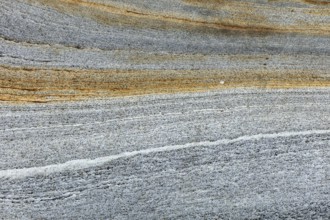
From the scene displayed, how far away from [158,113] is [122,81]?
0.19 m

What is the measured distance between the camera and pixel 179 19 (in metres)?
1.86

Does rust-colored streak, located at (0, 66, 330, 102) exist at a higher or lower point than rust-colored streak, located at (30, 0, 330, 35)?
lower

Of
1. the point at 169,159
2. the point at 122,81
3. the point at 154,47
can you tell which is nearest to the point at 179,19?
the point at 154,47

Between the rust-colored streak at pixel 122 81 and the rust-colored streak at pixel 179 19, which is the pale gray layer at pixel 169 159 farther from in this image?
the rust-colored streak at pixel 179 19

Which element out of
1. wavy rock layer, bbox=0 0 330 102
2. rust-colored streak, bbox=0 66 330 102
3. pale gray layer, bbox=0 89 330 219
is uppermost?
wavy rock layer, bbox=0 0 330 102

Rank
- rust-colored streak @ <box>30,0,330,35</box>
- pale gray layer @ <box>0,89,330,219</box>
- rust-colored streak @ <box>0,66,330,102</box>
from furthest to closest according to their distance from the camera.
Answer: rust-colored streak @ <box>30,0,330,35</box> → rust-colored streak @ <box>0,66,330,102</box> → pale gray layer @ <box>0,89,330,219</box>

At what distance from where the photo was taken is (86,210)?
1474mm

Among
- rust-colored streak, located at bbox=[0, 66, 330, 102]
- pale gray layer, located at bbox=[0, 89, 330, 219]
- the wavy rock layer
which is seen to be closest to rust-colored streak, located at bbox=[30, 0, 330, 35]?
the wavy rock layer

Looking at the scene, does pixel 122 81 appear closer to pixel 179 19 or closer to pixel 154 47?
pixel 154 47

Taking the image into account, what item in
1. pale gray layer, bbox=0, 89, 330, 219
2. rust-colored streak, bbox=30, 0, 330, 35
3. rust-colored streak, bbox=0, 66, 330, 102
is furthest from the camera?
rust-colored streak, bbox=30, 0, 330, 35

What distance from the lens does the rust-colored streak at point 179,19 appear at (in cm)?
180

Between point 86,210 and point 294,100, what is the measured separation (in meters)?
0.93

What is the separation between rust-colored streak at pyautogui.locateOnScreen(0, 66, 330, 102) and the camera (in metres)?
1.59

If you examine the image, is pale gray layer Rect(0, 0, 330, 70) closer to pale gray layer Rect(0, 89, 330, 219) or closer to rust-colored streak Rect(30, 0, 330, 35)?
rust-colored streak Rect(30, 0, 330, 35)
